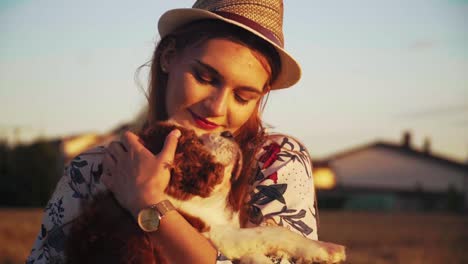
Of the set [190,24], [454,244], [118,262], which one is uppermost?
[190,24]

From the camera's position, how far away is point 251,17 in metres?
2.87

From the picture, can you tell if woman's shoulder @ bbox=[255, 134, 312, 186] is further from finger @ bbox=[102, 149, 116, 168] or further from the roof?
the roof

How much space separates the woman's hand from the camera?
7.62 feet

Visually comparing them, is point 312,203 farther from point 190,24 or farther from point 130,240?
point 190,24

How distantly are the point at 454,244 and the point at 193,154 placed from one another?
45.4ft

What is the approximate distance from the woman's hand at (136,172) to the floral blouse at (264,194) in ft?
0.89

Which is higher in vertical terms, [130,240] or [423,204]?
[130,240]

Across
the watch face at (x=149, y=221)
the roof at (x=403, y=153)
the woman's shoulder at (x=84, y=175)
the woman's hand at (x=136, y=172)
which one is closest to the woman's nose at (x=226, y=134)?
the woman's hand at (x=136, y=172)

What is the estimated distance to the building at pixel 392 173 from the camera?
43588mm

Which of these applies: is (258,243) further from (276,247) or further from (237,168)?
(237,168)

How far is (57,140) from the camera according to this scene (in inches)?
1900

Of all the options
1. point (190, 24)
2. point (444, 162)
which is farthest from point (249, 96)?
point (444, 162)

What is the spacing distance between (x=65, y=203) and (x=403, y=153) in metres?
47.0

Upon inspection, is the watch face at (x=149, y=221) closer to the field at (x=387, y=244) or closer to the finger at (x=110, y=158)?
the finger at (x=110, y=158)
